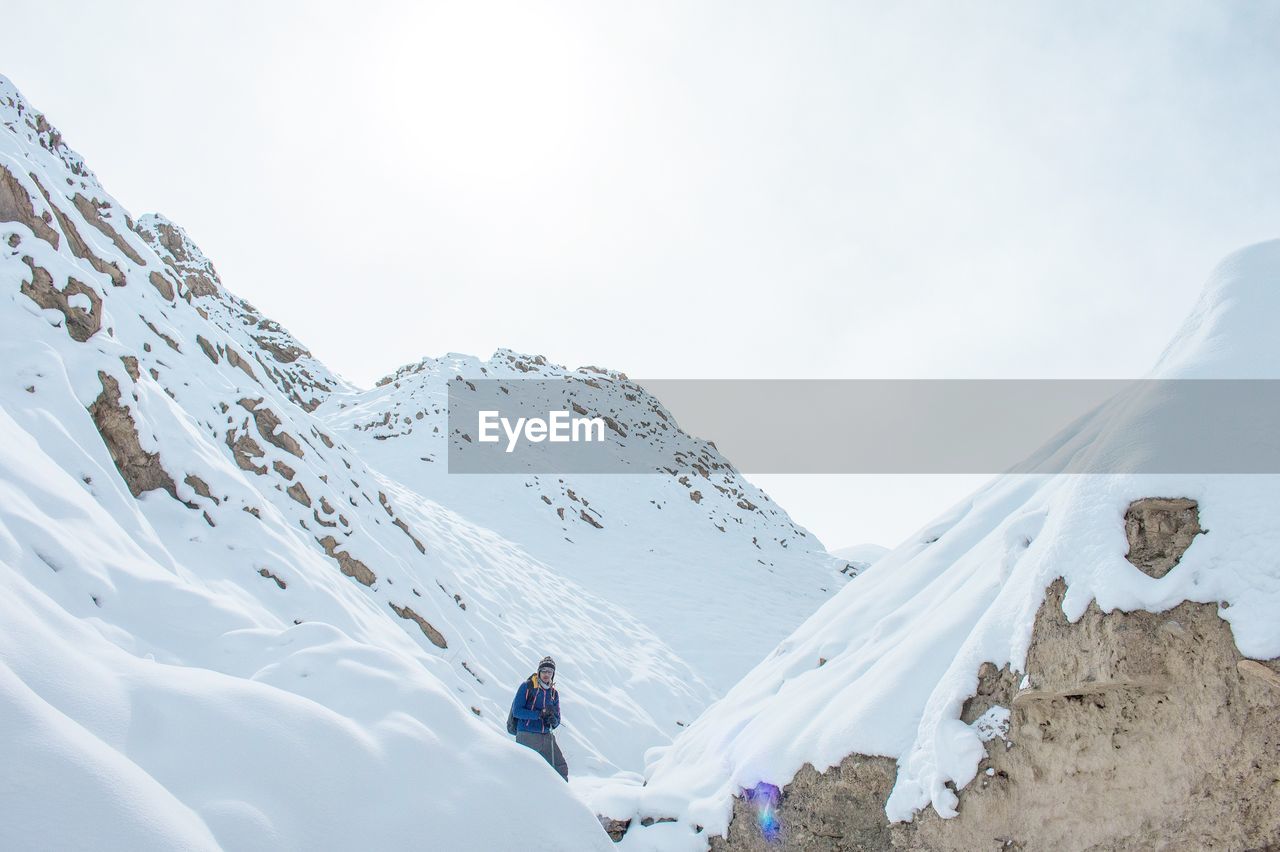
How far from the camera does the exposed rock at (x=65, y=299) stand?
6.68 meters

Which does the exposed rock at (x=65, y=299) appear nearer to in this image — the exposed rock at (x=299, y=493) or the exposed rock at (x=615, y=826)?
the exposed rock at (x=299, y=493)

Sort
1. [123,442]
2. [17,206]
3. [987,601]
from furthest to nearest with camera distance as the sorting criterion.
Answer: [17,206]
[123,442]
[987,601]

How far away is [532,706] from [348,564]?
4206 millimetres

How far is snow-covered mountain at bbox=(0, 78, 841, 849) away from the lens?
8.67 feet

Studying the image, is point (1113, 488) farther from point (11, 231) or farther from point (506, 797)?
point (11, 231)

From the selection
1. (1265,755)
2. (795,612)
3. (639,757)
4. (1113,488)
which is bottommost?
(639,757)

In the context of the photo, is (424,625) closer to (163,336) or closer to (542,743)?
(542,743)

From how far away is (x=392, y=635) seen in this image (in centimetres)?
802

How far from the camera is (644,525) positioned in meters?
25.3

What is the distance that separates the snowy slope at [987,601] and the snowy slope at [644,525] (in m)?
8.01

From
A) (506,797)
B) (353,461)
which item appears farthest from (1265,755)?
(353,461)

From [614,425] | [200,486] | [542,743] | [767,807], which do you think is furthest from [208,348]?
[614,425]

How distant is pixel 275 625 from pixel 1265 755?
270 inches

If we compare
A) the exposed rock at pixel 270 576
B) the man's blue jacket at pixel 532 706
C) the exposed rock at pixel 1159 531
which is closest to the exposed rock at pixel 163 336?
the exposed rock at pixel 270 576
